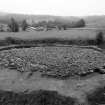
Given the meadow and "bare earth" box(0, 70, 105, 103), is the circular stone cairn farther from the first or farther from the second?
"bare earth" box(0, 70, 105, 103)

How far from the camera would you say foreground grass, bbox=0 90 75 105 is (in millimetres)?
7297

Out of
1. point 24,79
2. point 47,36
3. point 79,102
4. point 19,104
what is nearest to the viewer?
point 79,102

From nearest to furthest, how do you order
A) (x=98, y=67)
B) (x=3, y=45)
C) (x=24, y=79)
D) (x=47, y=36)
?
(x=24, y=79) < (x=98, y=67) < (x=3, y=45) < (x=47, y=36)

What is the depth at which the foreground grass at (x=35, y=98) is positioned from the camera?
730 centimetres

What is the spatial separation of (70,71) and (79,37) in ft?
32.4

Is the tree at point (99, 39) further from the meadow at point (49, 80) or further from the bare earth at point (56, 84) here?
the bare earth at point (56, 84)

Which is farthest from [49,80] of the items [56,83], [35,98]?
[35,98]

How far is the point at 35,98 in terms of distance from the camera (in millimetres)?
7547

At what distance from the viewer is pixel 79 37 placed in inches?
765

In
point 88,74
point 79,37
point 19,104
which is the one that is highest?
point 79,37

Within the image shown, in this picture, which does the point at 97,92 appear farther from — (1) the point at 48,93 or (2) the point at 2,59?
(2) the point at 2,59

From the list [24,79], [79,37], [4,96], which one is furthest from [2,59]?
[79,37]

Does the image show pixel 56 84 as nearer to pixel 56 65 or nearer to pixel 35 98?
pixel 35 98

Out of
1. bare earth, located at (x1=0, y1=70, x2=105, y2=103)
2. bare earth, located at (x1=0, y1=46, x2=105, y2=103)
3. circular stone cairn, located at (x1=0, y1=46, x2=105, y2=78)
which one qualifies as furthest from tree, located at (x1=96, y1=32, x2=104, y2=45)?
bare earth, located at (x1=0, y1=70, x2=105, y2=103)
